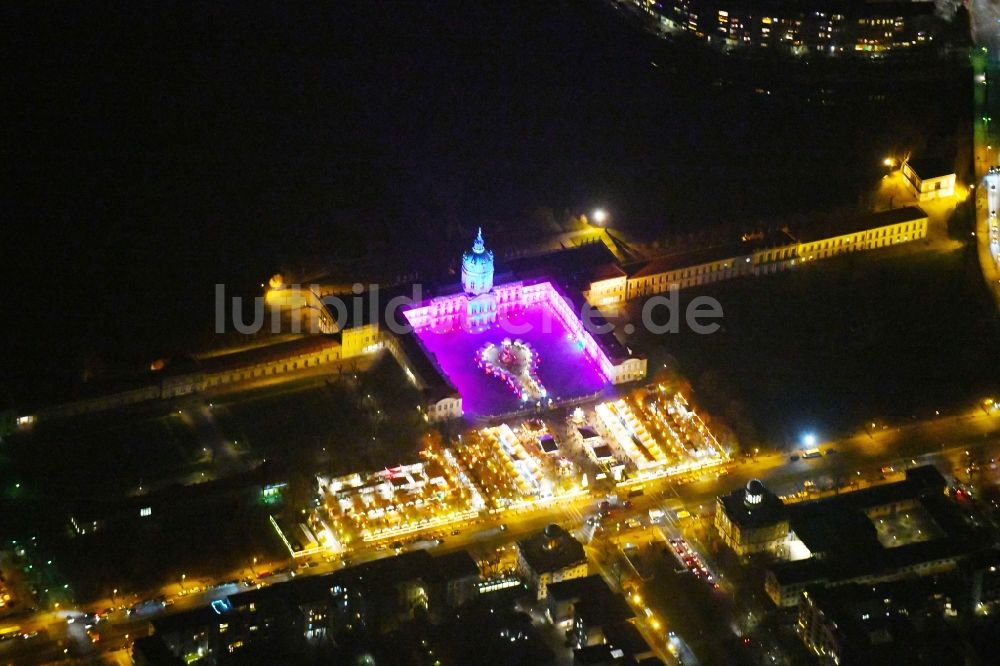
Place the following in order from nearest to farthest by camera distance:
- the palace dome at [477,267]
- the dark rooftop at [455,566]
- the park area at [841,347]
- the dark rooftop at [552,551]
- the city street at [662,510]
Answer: the city street at [662,510] → the dark rooftop at [455,566] → the dark rooftop at [552,551] → the park area at [841,347] → the palace dome at [477,267]

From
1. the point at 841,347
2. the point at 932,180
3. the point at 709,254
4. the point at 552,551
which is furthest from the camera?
the point at 932,180

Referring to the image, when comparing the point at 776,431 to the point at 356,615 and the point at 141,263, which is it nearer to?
the point at 356,615

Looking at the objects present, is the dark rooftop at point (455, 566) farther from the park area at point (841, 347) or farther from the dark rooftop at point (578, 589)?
the park area at point (841, 347)

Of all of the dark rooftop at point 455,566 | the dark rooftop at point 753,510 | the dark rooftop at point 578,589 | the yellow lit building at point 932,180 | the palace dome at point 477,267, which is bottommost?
the dark rooftop at point 578,589

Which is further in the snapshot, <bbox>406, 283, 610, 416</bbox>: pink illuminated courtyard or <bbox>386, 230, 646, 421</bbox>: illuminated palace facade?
<bbox>406, 283, 610, 416</bbox>: pink illuminated courtyard

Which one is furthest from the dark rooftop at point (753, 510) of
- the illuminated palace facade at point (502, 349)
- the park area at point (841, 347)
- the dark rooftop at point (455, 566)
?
the illuminated palace facade at point (502, 349)

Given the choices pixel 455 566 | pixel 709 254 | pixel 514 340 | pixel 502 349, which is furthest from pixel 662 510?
pixel 709 254

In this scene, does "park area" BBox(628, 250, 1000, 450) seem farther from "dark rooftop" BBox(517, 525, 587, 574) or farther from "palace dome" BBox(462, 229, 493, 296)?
"dark rooftop" BBox(517, 525, 587, 574)

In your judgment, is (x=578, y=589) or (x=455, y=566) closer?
(x=578, y=589)

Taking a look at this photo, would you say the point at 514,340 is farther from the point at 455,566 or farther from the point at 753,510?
the point at 455,566

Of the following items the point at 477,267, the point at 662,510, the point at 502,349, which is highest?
the point at 477,267

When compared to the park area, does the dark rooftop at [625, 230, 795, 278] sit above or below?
above

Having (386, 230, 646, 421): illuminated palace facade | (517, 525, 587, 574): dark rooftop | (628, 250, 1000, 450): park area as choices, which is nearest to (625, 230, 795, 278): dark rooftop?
(628, 250, 1000, 450): park area
